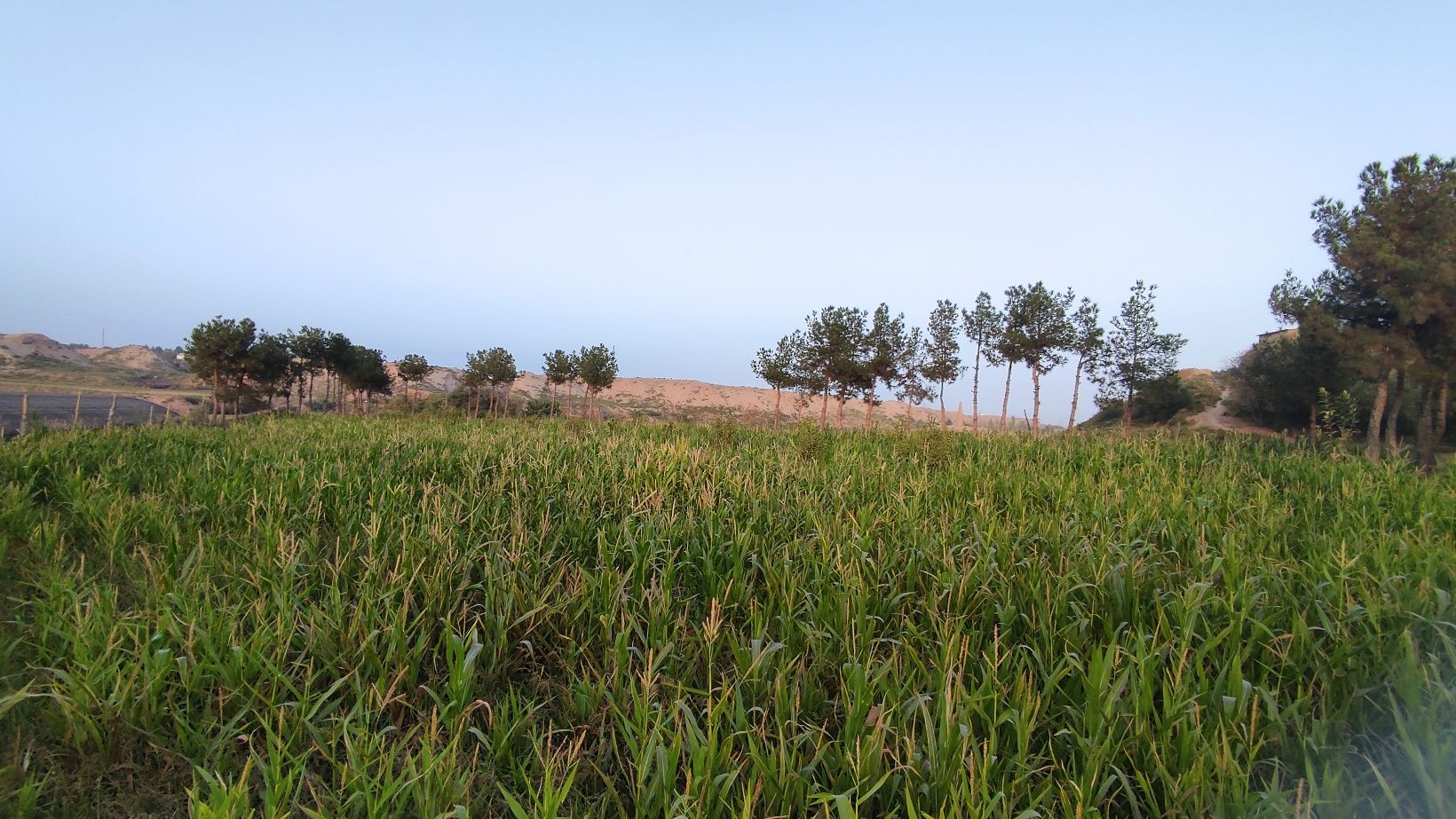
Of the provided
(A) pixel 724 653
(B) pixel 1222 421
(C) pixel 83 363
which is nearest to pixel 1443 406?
(B) pixel 1222 421

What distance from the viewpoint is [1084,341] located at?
3102cm

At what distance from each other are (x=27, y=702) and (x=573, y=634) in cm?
263

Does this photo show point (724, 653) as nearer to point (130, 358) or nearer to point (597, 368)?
point (597, 368)

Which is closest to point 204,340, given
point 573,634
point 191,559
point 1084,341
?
point 191,559

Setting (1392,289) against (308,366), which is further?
(308,366)

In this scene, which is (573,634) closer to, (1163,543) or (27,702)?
(27,702)

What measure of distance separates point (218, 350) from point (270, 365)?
312cm

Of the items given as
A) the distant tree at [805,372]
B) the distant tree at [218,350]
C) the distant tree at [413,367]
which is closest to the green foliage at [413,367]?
the distant tree at [413,367]

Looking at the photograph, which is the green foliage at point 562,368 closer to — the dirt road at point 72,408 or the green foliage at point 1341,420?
the dirt road at point 72,408

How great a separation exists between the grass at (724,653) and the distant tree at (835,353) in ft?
73.9

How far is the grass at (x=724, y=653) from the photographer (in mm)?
2203

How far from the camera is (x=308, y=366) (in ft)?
107

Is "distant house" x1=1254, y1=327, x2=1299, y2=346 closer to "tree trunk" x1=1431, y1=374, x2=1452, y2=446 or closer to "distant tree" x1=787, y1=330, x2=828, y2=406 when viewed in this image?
"tree trunk" x1=1431, y1=374, x2=1452, y2=446

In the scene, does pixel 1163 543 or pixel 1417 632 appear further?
pixel 1163 543
